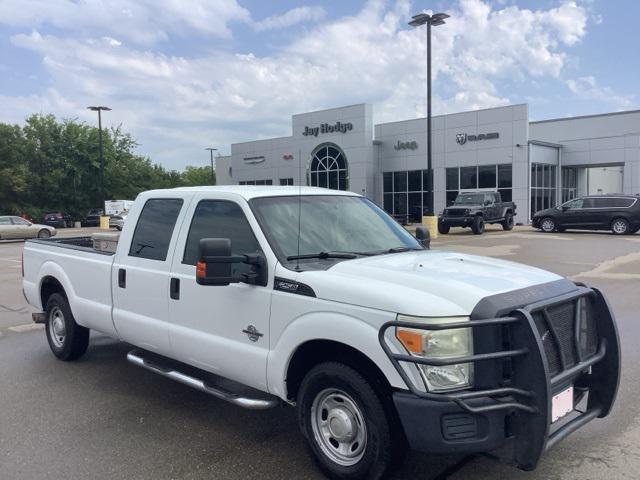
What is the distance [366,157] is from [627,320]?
110 ft

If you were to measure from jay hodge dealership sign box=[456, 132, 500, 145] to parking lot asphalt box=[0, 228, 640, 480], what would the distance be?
100ft

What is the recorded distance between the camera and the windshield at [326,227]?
4.03 m

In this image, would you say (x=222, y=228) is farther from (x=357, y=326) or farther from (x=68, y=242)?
(x=68, y=242)

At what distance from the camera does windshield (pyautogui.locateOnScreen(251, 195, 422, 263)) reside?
4031mm

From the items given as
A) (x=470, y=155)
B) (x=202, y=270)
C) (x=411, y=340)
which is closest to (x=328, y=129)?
(x=470, y=155)

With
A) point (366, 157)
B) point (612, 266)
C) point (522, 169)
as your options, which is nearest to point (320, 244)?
point (612, 266)

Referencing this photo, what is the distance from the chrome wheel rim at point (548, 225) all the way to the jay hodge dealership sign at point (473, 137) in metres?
9.30

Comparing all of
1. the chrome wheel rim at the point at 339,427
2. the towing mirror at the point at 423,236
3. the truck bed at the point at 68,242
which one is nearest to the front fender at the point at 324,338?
the chrome wheel rim at the point at 339,427

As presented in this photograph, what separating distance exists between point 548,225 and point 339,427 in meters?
26.6

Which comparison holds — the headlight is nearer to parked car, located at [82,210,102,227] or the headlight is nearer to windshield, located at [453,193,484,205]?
windshield, located at [453,193,484,205]

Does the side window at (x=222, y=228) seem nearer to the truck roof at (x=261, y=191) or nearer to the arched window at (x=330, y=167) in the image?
the truck roof at (x=261, y=191)

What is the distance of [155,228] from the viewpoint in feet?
16.2

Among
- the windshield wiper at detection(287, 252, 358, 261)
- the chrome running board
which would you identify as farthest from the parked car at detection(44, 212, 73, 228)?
the windshield wiper at detection(287, 252, 358, 261)

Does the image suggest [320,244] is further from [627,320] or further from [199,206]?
[627,320]
